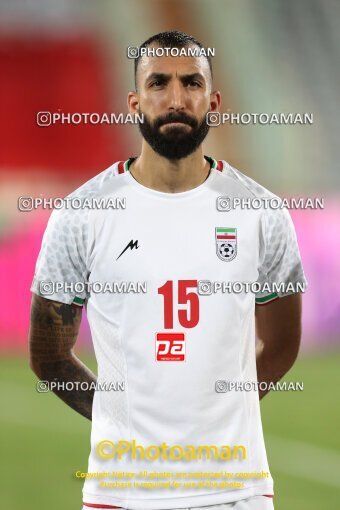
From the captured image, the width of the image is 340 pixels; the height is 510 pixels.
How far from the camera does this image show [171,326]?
3.06 metres

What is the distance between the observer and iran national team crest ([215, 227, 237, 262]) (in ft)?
10.0

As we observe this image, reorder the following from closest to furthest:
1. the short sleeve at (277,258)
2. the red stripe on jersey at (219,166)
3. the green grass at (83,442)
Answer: the short sleeve at (277,258), the red stripe on jersey at (219,166), the green grass at (83,442)

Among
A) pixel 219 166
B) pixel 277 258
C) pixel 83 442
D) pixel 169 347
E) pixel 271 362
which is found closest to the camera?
pixel 169 347

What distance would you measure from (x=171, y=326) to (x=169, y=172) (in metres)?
0.47

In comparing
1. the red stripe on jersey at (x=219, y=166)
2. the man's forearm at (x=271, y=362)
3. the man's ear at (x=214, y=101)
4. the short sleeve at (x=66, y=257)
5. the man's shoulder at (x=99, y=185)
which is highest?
the man's ear at (x=214, y=101)

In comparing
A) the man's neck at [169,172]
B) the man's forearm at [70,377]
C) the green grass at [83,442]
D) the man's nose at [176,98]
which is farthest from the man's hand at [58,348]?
the green grass at [83,442]

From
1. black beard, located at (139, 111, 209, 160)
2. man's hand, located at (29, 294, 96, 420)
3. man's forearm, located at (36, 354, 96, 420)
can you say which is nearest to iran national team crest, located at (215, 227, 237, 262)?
black beard, located at (139, 111, 209, 160)

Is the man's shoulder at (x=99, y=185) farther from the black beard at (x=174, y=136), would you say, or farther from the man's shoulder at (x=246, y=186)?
the man's shoulder at (x=246, y=186)

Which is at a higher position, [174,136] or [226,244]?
[174,136]

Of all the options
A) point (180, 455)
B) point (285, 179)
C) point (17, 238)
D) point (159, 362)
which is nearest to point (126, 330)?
point (159, 362)

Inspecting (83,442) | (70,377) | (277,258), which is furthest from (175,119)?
(83,442)

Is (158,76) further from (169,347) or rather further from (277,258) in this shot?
(169,347)

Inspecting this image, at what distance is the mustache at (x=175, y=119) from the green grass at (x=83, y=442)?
328cm

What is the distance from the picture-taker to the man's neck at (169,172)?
3.12 m
